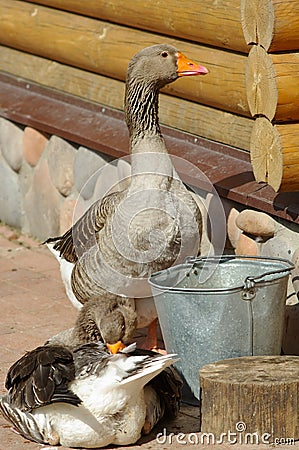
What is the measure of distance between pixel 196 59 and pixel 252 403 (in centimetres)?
254

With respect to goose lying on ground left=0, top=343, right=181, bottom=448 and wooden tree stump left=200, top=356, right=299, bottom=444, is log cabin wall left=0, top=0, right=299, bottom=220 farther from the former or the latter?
goose lying on ground left=0, top=343, right=181, bottom=448

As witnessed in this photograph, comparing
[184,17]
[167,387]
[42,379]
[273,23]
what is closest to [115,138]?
[184,17]

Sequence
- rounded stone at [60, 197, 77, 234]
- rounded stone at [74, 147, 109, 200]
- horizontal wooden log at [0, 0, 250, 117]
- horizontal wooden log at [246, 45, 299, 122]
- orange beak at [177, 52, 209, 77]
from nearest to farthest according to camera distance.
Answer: horizontal wooden log at [246, 45, 299, 122] < orange beak at [177, 52, 209, 77] < horizontal wooden log at [0, 0, 250, 117] < rounded stone at [74, 147, 109, 200] < rounded stone at [60, 197, 77, 234]

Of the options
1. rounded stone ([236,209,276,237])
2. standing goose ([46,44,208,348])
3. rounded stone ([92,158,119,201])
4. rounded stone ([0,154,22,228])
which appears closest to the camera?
standing goose ([46,44,208,348])

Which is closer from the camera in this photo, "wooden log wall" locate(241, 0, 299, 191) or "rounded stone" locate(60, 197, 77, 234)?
"wooden log wall" locate(241, 0, 299, 191)

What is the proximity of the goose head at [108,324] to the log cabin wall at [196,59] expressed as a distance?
0.99 metres

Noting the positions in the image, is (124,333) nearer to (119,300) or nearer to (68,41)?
(119,300)

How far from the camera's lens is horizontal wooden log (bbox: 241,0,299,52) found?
487 cm

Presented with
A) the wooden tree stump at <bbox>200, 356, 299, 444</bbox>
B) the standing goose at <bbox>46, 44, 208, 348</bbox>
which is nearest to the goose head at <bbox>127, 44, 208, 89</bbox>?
the standing goose at <bbox>46, 44, 208, 348</bbox>

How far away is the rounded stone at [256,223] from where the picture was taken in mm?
5609

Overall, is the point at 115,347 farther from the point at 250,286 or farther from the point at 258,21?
the point at 258,21

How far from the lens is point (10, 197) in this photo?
8.31 metres

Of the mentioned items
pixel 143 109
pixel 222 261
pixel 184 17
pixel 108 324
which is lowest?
pixel 108 324

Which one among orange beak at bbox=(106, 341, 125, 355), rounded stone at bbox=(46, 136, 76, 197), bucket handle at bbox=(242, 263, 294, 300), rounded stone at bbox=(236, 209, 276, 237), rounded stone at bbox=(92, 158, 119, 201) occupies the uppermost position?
rounded stone at bbox=(46, 136, 76, 197)
